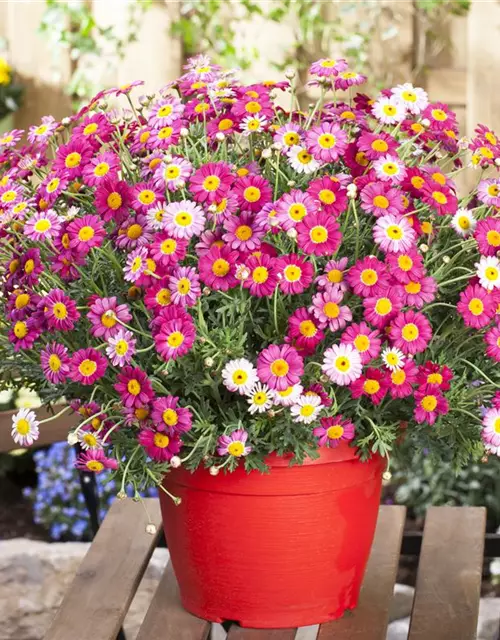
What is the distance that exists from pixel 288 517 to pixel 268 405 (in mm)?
180

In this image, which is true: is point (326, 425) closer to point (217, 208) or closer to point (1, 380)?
point (217, 208)

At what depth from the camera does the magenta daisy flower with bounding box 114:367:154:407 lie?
1.20 metres

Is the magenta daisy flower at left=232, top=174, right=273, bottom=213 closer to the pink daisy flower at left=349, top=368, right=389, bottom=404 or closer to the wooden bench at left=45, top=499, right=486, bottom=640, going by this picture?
the pink daisy flower at left=349, top=368, right=389, bottom=404

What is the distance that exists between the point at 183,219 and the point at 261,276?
0.34 ft

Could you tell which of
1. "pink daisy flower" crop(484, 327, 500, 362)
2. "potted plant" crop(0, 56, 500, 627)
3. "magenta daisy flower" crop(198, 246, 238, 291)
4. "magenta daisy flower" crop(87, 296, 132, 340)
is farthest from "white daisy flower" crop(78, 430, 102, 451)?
"pink daisy flower" crop(484, 327, 500, 362)

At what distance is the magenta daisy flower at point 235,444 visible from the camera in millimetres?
1215

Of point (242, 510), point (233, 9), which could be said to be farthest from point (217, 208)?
point (233, 9)

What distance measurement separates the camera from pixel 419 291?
1214mm

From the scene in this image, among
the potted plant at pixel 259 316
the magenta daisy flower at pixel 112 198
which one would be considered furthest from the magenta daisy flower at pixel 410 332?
the magenta daisy flower at pixel 112 198

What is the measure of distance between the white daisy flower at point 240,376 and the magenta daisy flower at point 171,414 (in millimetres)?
57

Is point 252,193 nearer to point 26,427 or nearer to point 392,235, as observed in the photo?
point 392,235

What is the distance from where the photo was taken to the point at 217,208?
1.22m

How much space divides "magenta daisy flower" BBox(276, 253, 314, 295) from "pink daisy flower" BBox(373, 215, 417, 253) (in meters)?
0.08

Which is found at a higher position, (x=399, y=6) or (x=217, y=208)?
(x=217, y=208)
